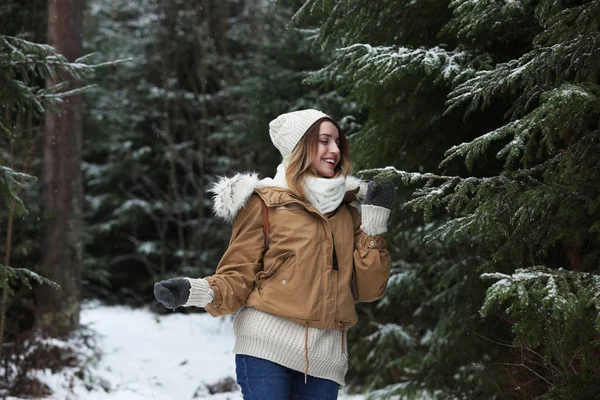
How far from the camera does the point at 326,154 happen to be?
11.7 feet

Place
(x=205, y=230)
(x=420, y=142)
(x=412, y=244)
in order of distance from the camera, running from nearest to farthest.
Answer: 1. (x=420, y=142)
2. (x=412, y=244)
3. (x=205, y=230)

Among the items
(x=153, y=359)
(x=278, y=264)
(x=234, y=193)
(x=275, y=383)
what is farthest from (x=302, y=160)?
(x=153, y=359)

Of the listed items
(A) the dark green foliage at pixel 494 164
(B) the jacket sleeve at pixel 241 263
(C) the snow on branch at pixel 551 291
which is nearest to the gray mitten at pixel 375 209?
(A) the dark green foliage at pixel 494 164

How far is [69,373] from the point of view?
8.20 metres

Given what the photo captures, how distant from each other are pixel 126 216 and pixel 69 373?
8.57 m

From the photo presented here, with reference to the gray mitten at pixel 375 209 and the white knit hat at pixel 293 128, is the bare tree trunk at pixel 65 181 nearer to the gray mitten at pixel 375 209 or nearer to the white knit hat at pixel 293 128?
the white knit hat at pixel 293 128

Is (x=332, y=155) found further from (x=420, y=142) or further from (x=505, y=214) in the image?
(x=420, y=142)

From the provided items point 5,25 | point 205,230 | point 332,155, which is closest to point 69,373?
point 5,25

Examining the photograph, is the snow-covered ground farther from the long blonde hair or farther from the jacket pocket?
the long blonde hair

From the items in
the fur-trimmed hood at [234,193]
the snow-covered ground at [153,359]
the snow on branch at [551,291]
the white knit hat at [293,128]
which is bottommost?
the snow-covered ground at [153,359]

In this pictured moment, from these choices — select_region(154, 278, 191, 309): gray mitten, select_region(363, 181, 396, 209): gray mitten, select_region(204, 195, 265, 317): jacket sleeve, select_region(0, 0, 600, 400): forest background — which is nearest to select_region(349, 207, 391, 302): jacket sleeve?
select_region(363, 181, 396, 209): gray mitten

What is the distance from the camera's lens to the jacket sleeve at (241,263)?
338cm

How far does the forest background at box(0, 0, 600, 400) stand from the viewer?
3.32 meters

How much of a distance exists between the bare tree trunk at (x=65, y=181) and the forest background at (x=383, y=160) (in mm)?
26
